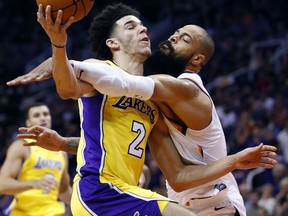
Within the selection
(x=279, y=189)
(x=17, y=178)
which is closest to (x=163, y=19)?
(x=279, y=189)

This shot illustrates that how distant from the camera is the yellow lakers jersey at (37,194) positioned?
704 cm

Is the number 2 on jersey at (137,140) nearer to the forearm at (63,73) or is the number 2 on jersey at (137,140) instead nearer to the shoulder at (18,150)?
the forearm at (63,73)

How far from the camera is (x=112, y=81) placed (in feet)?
13.2

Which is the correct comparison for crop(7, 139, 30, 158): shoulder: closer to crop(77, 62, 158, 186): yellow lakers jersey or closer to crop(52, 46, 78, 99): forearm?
crop(77, 62, 158, 186): yellow lakers jersey

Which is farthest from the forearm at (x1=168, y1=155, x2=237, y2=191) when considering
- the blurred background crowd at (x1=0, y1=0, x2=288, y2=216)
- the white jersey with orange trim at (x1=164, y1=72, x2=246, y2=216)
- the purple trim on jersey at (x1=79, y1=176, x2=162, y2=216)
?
the blurred background crowd at (x1=0, y1=0, x2=288, y2=216)

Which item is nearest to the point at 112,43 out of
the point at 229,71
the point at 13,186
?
the point at 13,186

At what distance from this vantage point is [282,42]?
14.7 metres

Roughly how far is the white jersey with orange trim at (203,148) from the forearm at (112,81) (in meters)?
0.56

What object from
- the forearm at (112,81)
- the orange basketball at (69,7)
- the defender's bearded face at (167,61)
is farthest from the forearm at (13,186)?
the orange basketball at (69,7)

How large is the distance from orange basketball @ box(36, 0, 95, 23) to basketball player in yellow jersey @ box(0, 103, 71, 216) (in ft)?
10.4

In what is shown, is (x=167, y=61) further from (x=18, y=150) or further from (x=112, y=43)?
(x=18, y=150)

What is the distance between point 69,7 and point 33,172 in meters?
3.68

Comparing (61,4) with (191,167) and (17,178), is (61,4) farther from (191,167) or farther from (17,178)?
(17,178)

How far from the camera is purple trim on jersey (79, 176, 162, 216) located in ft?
13.3
